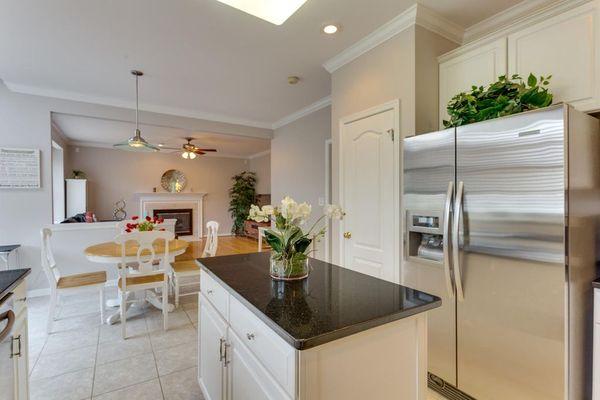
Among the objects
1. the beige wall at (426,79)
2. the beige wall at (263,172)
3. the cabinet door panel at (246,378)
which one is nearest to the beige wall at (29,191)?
the cabinet door panel at (246,378)

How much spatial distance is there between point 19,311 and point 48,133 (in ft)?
11.1

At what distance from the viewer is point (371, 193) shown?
2.57 m

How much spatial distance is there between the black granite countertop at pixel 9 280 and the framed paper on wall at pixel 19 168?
3.00m

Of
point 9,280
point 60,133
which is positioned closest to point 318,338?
point 9,280

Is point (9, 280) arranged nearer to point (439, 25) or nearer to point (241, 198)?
point (439, 25)

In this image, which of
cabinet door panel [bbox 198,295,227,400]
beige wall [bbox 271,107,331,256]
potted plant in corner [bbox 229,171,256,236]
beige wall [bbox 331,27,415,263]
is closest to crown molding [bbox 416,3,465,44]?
beige wall [bbox 331,27,415,263]

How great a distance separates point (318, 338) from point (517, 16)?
269cm

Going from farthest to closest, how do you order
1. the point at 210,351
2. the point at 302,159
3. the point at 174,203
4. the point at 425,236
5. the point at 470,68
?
the point at 174,203, the point at 302,159, the point at 470,68, the point at 425,236, the point at 210,351

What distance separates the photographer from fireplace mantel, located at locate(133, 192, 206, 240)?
803cm

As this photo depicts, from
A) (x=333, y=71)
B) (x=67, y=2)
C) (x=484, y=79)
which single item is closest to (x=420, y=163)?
(x=484, y=79)

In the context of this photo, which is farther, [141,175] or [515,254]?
[141,175]

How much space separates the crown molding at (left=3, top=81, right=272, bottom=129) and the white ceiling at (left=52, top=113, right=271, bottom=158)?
31 cm

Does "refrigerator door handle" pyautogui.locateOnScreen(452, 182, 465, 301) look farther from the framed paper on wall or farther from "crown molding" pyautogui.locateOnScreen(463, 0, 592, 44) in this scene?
the framed paper on wall

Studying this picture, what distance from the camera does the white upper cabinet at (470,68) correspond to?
2.03 meters
